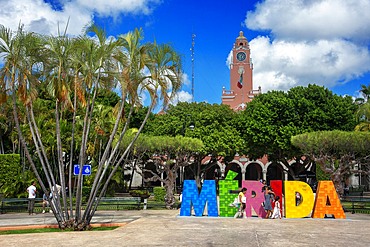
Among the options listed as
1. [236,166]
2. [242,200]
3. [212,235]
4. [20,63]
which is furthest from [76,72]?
[236,166]

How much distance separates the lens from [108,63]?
49.7 ft

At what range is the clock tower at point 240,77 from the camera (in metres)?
66.4

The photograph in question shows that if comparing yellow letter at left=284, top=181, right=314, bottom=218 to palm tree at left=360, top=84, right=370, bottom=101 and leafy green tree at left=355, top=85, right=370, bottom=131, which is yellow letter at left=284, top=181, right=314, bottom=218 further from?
palm tree at left=360, top=84, right=370, bottom=101

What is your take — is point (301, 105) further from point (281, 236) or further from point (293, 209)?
point (281, 236)

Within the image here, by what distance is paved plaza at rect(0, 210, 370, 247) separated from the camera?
37.4ft

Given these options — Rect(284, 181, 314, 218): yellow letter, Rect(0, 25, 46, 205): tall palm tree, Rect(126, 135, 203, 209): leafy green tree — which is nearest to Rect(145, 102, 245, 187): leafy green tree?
Rect(126, 135, 203, 209): leafy green tree

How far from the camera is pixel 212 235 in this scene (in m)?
12.8

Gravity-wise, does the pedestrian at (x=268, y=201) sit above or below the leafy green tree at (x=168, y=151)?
below

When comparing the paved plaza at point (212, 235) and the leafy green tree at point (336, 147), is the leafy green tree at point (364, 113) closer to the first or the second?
the leafy green tree at point (336, 147)

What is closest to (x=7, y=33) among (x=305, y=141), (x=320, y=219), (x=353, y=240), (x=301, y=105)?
(x=353, y=240)

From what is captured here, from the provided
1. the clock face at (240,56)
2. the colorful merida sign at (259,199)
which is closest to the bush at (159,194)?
the colorful merida sign at (259,199)

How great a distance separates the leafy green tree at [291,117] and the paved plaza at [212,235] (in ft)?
69.3

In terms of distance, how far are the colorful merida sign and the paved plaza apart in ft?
6.00

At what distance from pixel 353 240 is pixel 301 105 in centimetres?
2680
